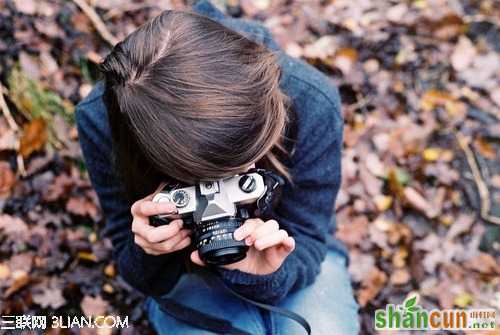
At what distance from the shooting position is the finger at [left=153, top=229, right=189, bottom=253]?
1.20m

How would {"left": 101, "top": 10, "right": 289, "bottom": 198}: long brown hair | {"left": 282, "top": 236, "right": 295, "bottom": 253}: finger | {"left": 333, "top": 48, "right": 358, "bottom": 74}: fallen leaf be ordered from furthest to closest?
1. {"left": 333, "top": 48, "right": 358, "bottom": 74}: fallen leaf
2. {"left": 282, "top": 236, "right": 295, "bottom": 253}: finger
3. {"left": 101, "top": 10, "right": 289, "bottom": 198}: long brown hair

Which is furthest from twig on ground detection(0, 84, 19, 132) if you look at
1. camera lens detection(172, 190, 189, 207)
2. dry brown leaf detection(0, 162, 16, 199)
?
camera lens detection(172, 190, 189, 207)

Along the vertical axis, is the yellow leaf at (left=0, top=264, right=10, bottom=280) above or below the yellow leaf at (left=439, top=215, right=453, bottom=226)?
above

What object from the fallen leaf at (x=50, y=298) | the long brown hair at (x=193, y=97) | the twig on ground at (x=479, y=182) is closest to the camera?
the long brown hair at (x=193, y=97)

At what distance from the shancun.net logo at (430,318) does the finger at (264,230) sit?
0.87 m

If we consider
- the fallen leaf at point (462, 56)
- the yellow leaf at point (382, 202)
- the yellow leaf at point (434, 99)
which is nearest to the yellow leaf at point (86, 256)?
→ the yellow leaf at point (382, 202)

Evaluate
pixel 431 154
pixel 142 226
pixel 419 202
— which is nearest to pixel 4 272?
pixel 142 226

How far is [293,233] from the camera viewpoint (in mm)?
1553

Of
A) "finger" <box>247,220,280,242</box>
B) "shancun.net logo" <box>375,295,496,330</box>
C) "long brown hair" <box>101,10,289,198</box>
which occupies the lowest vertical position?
"shancun.net logo" <box>375,295,496,330</box>

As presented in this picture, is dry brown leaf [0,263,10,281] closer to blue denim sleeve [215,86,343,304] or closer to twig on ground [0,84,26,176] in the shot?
twig on ground [0,84,26,176]

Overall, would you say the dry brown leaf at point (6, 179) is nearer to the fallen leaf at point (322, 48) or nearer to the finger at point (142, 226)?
the finger at point (142, 226)

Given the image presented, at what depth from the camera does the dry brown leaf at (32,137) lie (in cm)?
192

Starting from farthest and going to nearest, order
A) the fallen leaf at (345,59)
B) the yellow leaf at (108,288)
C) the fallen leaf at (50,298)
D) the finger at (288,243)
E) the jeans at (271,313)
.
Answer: the fallen leaf at (345,59) < the yellow leaf at (108,288) < the fallen leaf at (50,298) < the jeans at (271,313) < the finger at (288,243)

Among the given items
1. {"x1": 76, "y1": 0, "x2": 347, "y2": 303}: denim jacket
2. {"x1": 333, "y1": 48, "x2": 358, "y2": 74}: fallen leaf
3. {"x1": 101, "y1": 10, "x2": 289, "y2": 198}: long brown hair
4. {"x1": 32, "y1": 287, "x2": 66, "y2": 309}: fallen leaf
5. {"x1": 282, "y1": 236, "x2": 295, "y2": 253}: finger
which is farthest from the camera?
{"x1": 333, "y1": 48, "x2": 358, "y2": 74}: fallen leaf
